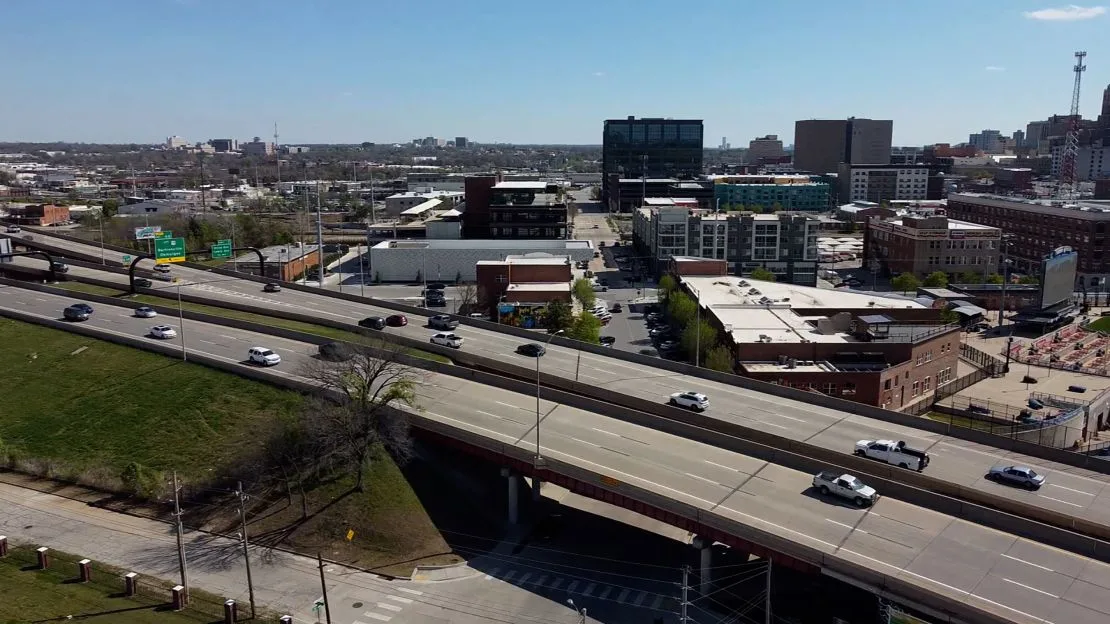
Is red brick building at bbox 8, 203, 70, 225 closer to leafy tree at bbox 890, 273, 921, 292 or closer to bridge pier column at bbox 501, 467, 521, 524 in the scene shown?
bridge pier column at bbox 501, 467, 521, 524

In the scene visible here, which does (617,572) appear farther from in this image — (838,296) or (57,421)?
(838,296)

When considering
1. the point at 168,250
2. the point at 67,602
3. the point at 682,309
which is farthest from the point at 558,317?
the point at 67,602

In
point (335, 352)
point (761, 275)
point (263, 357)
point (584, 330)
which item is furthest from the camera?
point (761, 275)

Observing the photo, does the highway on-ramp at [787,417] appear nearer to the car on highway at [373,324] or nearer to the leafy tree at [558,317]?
the car on highway at [373,324]

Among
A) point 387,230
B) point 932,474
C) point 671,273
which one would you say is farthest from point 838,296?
point 387,230

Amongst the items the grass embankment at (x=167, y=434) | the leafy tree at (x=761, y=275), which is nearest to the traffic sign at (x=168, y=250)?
the grass embankment at (x=167, y=434)

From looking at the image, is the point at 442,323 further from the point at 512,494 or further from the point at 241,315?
the point at 512,494

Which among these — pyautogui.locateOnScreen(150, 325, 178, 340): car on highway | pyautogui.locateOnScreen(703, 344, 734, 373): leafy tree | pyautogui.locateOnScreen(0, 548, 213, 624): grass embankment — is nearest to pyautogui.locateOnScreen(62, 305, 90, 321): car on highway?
pyautogui.locateOnScreen(150, 325, 178, 340): car on highway
